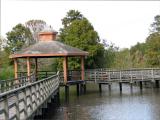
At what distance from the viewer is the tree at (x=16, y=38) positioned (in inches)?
2212

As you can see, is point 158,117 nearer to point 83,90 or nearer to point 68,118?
point 68,118

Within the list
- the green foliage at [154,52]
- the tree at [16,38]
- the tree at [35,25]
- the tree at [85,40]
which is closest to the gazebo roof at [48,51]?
the tree at [85,40]

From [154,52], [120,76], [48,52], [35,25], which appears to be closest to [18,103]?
[48,52]

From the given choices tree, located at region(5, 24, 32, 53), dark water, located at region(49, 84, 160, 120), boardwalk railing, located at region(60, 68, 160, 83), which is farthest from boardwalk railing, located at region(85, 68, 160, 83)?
tree, located at region(5, 24, 32, 53)

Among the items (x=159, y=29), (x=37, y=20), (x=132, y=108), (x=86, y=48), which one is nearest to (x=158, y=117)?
(x=132, y=108)

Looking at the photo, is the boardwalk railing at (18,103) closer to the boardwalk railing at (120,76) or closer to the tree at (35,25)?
the boardwalk railing at (120,76)

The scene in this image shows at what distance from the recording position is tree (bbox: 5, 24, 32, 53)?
5619cm

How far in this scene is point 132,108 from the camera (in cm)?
2367

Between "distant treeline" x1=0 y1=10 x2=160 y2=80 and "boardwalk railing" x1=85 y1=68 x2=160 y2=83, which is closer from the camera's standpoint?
"boardwalk railing" x1=85 y1=68 x2=160 y2=83

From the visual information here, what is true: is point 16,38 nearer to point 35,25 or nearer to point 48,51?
point 35,25

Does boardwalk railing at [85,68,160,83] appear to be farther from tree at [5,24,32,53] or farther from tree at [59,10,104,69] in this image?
tree at [5,24,32,53]

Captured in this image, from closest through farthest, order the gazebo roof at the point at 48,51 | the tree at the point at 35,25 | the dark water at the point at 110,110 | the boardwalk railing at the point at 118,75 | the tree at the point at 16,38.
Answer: the dark water at the point at 110,110, the gazebo roof at the point at 48,51, the boardwalk railing at the point at 118,75, the tree at the point at 16,38, the tree at the point at 35,25

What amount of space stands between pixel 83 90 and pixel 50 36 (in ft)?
17.7

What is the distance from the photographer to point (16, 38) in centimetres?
5766
